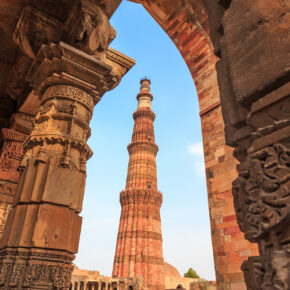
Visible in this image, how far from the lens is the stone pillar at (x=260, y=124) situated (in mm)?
715

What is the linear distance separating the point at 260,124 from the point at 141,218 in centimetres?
1947

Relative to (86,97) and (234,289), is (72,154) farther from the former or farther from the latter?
(234,289)

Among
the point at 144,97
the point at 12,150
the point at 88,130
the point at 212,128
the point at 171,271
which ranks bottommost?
the point at 88,130

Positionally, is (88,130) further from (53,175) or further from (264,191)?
(264,191)

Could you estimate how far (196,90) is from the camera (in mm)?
5902

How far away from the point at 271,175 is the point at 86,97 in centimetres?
208

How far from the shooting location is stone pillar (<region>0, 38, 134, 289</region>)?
1754 mm

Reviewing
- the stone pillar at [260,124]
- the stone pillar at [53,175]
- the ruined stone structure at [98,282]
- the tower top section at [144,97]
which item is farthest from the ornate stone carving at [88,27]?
the tower top section at [144,97]

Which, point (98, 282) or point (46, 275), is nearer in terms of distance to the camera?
point (46, 275)

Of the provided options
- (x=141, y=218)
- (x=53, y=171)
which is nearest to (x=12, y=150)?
(x=53, y=171)

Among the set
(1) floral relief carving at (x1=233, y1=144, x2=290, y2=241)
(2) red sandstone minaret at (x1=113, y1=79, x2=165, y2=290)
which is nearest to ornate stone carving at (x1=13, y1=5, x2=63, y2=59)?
(1) floral relief carving at (x1=233, y1=144, x2=290, y2=241)

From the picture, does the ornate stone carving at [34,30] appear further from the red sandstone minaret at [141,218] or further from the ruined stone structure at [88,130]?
the red sandstone minaret at [141,218]

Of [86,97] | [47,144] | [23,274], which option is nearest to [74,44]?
[86,97]

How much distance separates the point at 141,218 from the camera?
63.9 feet
